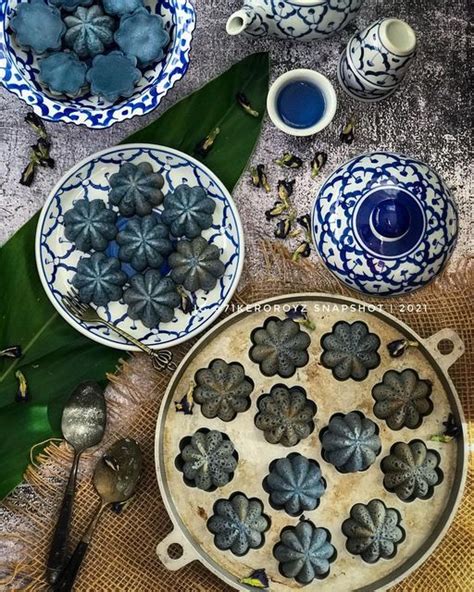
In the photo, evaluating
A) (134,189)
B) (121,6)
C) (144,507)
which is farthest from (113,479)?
(121,6)

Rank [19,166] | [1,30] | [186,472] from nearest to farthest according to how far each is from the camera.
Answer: [1,30], [186,472], [19,166]

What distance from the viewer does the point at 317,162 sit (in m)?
1.54

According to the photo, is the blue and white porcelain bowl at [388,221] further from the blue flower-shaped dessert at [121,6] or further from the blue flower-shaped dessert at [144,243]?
the blue flower-shaped dessert at [121,6]

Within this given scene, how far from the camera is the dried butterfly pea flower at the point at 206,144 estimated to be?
150 centimetres

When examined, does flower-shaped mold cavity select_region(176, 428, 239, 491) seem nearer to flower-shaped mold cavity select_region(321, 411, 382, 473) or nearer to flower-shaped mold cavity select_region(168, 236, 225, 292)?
flower-shaped mold cavity select_region(321, 411, 382, 473)

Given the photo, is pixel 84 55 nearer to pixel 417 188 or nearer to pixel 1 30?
pixel 1 30

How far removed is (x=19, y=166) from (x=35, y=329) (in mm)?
344

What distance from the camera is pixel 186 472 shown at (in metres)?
1.43

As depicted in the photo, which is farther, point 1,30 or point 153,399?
point 153,399

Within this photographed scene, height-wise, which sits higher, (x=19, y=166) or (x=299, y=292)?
(x=19, y=166)

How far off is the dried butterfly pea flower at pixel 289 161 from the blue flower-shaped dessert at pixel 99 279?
15.7 inches

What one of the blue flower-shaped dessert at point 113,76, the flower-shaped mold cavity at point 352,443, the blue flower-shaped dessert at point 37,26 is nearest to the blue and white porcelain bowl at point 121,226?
the blue flower-shaped dessert at point 113,76

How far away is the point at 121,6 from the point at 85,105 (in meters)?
0.20

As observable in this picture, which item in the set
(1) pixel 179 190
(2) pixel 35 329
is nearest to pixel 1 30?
(1) pixel 179 190
